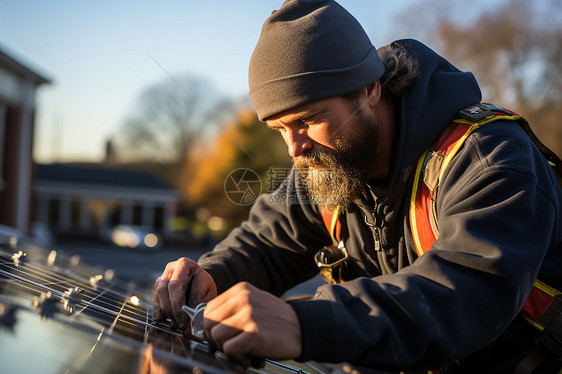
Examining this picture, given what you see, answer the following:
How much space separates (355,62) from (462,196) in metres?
0.78

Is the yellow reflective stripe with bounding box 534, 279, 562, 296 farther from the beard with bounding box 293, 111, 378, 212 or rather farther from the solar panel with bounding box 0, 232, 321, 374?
the solar panel with bounding box 0, 232, 321, 374

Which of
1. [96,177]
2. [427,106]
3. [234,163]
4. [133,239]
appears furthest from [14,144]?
[96,177]

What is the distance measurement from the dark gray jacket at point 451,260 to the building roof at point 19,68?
18.1 metres

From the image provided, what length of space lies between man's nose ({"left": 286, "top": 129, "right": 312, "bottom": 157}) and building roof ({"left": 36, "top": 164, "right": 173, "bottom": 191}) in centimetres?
3943

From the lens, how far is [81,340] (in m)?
1.11

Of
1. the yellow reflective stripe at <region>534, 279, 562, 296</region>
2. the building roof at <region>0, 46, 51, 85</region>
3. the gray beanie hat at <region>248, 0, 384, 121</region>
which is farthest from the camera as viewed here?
the building roof at <region>0, 46, 51, 85</region>

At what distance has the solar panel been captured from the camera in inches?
37.2

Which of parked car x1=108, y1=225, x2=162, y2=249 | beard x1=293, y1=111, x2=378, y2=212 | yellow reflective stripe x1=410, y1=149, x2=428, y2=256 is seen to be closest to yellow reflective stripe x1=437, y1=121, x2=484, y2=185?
yellow reflective stripe x1=410, y1=149, x2=428, y2=256

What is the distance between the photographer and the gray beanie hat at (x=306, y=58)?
1.88 meters

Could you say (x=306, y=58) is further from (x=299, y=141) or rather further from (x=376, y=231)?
(x=376, y=231)

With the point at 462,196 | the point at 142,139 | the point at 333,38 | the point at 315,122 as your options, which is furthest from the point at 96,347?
the point at 142,139

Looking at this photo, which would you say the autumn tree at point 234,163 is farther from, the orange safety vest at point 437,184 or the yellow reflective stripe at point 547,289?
the yellow reflective stripe at point 547,289

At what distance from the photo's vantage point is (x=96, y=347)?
1.09m

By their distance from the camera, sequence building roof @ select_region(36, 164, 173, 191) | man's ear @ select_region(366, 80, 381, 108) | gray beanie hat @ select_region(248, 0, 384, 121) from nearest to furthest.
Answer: gray beanie hat @ select_region(248, 0, 384, 121), man's ear @ select_region(366, 80, 381, 108), building roof @ select_region(36, 164, 173, 191)
